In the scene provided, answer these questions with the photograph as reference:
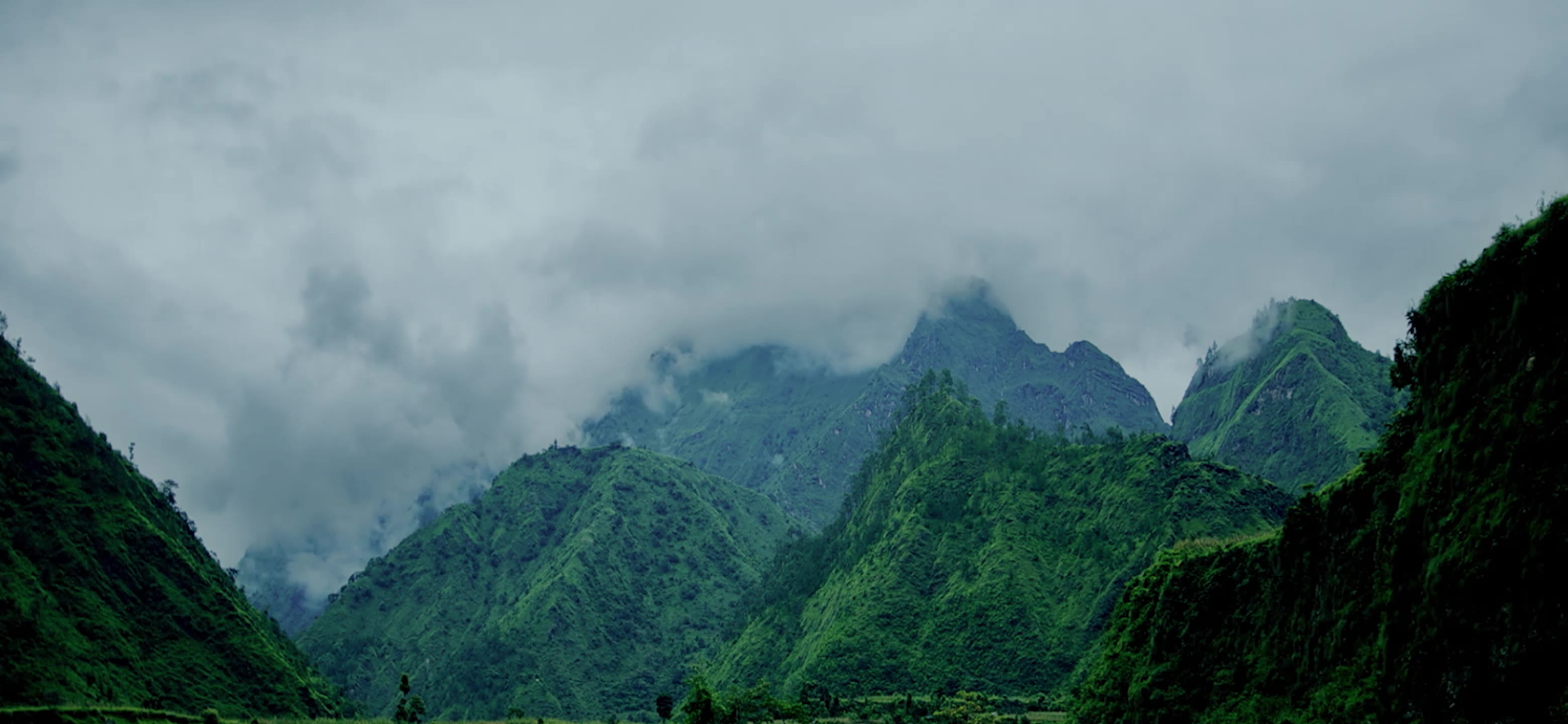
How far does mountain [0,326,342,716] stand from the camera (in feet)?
339

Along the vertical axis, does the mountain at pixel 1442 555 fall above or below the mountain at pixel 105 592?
below

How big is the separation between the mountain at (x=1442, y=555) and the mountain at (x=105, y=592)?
105 meters

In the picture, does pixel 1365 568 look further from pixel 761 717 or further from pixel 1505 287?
pixel 761 717

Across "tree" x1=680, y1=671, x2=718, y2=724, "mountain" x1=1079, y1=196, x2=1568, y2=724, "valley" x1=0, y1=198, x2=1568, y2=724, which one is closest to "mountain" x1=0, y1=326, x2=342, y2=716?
"valley" x1=0, y1=198, x2=1568, y2=724

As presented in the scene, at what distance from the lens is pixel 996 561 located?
156125 mm

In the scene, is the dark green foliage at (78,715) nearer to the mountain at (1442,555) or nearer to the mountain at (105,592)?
the mountain at (105,592)

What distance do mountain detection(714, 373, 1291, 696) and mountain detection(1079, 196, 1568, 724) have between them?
8257cm

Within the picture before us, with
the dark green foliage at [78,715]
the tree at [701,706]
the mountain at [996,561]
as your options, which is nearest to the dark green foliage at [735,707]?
the tree at [701,706]

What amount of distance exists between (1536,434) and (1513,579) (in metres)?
5.46

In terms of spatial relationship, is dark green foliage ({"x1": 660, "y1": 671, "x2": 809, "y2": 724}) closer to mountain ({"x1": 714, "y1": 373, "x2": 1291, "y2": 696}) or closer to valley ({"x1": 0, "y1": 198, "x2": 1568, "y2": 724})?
valley ({"x1": 0, "y1": 198, "x2": 1568, "y2": 724})

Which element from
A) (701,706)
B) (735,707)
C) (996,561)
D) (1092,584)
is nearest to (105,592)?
(735,707)

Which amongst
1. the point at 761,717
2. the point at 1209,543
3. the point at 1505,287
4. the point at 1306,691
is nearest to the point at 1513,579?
the point at 1505,287

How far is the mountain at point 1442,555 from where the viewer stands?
34.4 m

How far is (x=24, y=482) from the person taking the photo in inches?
4717
